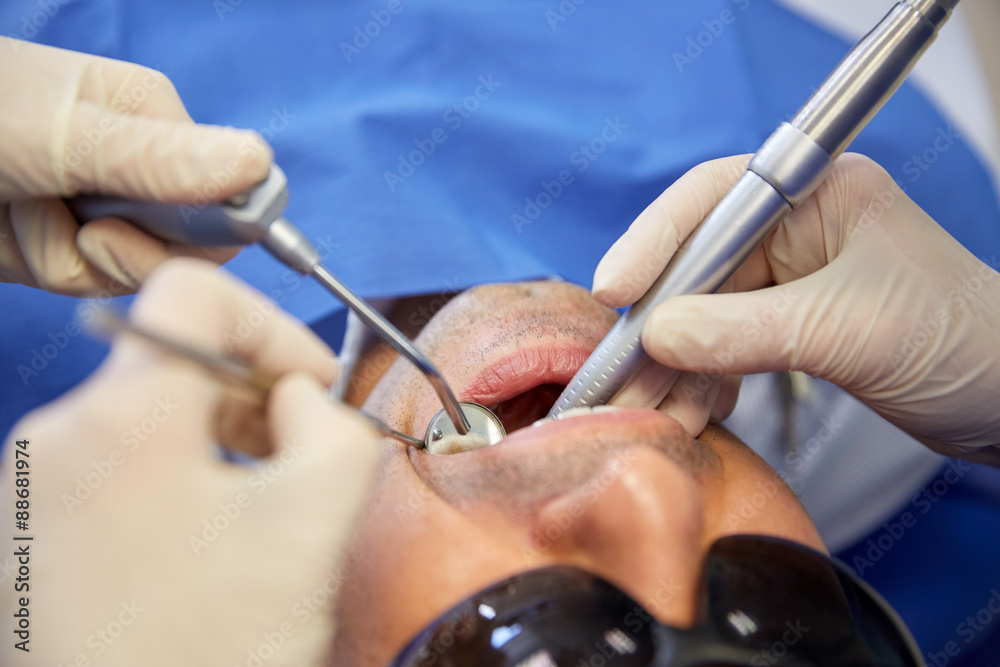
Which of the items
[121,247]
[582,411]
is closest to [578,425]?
[582,411]

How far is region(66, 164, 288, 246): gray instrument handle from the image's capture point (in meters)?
0.67

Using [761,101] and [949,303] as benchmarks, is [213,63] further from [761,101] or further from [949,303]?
[949,303]

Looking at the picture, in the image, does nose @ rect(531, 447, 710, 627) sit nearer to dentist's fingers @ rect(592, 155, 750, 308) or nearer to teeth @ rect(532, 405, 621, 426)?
teeth @ rect(532, 405, 621, 426)

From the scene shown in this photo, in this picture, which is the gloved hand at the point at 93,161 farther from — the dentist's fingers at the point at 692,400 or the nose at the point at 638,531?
the dentist's fingers at the point at 692,400

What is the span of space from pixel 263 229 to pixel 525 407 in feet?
1.78

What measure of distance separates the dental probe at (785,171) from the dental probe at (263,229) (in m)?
0.24

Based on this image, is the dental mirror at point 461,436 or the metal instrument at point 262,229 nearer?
the metal instrument at point 262,229

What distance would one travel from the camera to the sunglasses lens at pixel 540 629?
0.65m

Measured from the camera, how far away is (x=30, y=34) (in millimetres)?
1272

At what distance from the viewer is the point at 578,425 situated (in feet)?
2.59

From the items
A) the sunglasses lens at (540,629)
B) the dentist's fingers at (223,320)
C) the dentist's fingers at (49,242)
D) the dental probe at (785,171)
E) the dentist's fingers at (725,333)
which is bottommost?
the dentist's fingers at (49,242)

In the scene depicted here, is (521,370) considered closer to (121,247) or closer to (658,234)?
(658,234)

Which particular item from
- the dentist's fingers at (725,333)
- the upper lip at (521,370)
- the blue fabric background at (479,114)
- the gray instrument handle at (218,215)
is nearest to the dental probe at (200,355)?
the gray instrument handle at (218,215)

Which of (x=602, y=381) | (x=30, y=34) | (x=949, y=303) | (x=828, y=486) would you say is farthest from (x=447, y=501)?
(x=30, y=34)
